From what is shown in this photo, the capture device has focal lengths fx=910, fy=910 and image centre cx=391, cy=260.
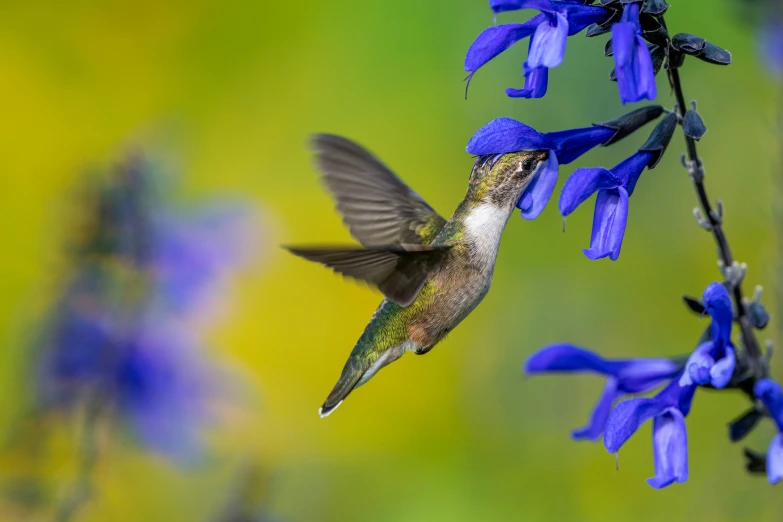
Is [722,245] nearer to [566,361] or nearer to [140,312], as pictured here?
[566,361]

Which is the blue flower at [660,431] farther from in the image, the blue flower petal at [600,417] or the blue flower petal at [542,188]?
the blue flower petal at [542,188]

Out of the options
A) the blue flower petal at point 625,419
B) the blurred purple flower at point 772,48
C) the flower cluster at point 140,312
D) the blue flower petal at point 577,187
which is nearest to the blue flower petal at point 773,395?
the blue flower petal at point 625,419

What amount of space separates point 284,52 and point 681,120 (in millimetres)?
5141

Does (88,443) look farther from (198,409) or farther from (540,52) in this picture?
(540,52)

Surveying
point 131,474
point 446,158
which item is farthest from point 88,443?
point 446,158

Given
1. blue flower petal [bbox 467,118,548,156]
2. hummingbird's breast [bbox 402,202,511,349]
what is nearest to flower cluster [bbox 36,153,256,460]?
hummingbird's breast [bbox 402,202,511,349]

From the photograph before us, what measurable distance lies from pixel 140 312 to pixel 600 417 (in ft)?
5.65

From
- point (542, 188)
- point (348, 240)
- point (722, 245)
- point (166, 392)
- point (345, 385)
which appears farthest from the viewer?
point (348, 240)

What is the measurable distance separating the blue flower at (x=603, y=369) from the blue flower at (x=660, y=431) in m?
0.20

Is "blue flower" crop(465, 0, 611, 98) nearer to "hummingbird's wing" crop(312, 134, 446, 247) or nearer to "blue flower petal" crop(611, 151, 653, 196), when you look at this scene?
"blue flower petal" crop(611, 151, 653, 196)

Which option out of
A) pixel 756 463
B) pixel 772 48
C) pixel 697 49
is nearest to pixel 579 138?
pixel 697 49

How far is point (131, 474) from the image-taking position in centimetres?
384

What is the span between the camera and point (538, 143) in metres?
1.89

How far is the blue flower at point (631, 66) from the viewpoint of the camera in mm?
1523
